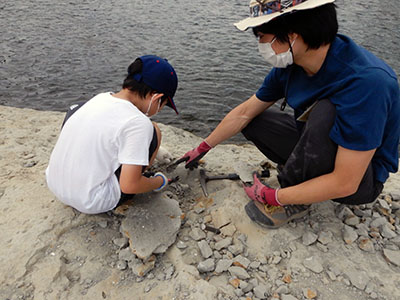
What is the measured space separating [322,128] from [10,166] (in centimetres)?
291

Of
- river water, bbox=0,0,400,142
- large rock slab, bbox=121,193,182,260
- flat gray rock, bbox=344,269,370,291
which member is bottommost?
river water, bbox=0,0,400,142

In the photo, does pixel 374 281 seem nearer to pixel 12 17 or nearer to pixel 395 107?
pixel 395 107

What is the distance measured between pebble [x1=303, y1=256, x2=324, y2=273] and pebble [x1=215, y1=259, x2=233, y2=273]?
524mm

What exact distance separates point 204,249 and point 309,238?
78cm

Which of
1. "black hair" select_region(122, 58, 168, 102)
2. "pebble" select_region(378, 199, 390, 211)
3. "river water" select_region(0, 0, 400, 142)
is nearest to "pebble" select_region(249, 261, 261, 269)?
"pebble" select_region(378, 199, 390, 211)

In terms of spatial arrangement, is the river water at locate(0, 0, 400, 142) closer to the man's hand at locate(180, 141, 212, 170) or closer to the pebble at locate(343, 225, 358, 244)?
the man's hand at locate(180, 141, 212, 170)

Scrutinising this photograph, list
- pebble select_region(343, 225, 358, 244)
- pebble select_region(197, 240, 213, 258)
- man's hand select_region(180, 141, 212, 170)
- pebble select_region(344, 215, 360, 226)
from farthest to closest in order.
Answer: man's hand select_region(180, 141, 212, 170) → pebble select_region(344, 215, 360, 226) → pebble select_region(343, 225, 358, 244) → pebble select_region(197, 240, 213, 258)

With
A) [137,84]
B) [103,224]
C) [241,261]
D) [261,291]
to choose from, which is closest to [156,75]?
[137,84]

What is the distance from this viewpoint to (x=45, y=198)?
2.71 meters

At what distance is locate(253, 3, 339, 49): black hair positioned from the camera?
1881mm

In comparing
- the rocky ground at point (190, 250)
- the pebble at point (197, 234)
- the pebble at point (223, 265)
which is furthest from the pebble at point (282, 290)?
the pebble at point (197, 234)

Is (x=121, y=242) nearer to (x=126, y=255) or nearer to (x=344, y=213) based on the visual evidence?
(x=126, y=255)

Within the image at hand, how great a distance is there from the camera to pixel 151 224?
2.41m

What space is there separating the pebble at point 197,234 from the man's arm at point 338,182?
0.68 metres
